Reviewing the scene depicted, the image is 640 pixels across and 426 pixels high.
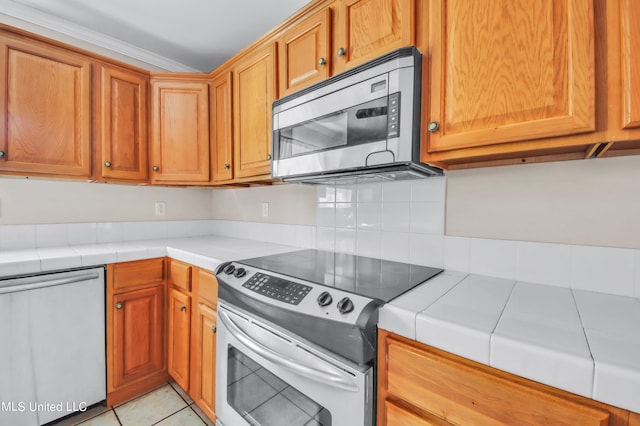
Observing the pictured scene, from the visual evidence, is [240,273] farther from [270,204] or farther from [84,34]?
[84,34]

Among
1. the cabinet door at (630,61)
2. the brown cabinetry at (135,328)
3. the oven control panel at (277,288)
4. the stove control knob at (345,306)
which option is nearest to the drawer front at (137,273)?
the brown cabinetry at (135,328)

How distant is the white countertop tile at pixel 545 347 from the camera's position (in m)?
0.53

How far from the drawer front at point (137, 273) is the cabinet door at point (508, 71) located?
1.72m

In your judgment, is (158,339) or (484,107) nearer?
(484,107)

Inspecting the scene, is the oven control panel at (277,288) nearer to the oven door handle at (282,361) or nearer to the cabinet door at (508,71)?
the oven door handle at (282,361)

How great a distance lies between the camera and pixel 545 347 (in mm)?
564

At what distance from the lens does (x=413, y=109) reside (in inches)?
39.1

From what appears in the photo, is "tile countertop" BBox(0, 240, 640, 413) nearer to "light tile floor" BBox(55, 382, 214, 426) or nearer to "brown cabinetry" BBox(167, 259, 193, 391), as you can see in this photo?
"brown cabinetry" BBox(167, 259, 193, 391)

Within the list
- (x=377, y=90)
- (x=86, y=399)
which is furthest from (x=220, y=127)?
(x=86, y=399)

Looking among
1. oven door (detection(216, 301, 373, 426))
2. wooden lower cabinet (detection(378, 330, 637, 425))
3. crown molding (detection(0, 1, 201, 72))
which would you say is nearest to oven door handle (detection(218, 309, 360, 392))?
oven door (detection(216, 301, 373, 426))

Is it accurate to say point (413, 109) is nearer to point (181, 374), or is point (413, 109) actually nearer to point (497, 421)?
point (497, 421)

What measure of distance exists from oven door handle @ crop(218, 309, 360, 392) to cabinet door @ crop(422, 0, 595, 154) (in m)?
0.82

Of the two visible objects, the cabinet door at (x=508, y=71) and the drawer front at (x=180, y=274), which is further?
the drawer front at (x=180, y=274)

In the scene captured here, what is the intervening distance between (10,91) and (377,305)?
7.21ft
